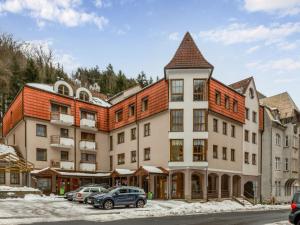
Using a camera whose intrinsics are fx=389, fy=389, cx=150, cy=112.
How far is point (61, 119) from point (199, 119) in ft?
57.2

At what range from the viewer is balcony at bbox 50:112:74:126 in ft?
156

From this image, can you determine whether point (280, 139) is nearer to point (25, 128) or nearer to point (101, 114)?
point (101, 114)

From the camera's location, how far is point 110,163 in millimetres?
53750

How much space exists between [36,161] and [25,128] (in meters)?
4.10

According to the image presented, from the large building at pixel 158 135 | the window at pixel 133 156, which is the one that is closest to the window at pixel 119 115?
the large building at pixel 158 135

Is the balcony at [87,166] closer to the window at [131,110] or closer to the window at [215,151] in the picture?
the window at [131,110]

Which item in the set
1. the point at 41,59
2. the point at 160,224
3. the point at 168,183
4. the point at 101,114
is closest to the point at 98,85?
the point at 41,59

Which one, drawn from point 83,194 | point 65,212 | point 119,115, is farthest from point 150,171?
point 119,115

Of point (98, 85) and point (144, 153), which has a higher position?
point (98, 85)

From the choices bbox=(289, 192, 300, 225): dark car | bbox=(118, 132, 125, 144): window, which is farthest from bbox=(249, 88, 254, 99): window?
bbox=(289, 192, 300, 225): dark car

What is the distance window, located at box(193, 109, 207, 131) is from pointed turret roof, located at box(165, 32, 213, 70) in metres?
4.78

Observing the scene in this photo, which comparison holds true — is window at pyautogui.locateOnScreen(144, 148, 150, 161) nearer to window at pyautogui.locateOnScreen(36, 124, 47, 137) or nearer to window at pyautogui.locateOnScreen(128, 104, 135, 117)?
window at pyautogui.locateOnScreen(128, 104, 135, 117)

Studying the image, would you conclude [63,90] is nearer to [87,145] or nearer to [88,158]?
[87,145]

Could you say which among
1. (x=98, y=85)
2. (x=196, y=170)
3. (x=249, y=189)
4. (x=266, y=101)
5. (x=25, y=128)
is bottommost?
(x=249, y=189)
